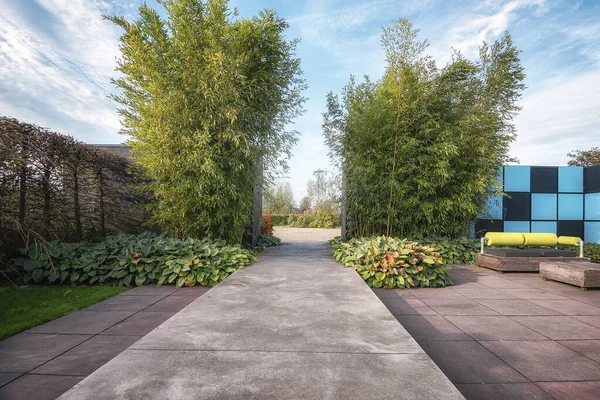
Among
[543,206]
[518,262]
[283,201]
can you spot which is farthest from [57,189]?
[283,201]

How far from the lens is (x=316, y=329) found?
1797mm

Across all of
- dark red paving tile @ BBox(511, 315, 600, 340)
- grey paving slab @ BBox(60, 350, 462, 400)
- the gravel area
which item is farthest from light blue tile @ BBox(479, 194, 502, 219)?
grey paving slab @ BBox(60, 350, 462, 400)

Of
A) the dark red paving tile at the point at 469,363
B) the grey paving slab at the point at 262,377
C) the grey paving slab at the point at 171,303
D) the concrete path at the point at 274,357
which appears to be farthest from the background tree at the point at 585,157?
the grey paving slab at the point at 171,303

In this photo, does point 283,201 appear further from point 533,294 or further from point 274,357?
point 274,357

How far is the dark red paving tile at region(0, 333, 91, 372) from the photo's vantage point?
61.5 inches

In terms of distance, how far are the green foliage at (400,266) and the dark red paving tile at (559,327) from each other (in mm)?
1067

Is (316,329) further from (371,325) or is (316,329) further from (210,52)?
(210,52)

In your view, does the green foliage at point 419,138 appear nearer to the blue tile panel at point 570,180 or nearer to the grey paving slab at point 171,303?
the blue tile panel at point 570,180

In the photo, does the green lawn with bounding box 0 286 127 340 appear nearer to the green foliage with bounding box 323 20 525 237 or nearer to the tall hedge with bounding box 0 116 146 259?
the tall hedge with bounding box 0 116 146 259

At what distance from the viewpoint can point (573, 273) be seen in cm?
355

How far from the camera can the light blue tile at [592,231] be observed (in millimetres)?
6168

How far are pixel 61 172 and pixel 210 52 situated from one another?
2.42 m

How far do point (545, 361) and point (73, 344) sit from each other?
279 centimetres

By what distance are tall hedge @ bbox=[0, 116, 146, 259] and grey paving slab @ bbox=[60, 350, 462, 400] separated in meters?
2.46
